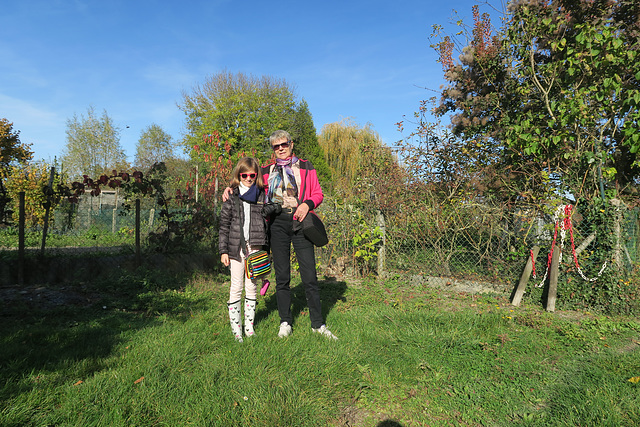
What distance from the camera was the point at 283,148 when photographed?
367 centimetres

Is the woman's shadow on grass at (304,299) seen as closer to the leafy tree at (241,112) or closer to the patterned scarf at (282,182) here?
the patterned scarf at (282,182)

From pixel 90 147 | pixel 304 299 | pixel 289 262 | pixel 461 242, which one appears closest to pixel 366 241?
pixel 461 242

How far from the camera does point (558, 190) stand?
5539mm

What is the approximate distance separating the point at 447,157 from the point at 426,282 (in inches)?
105

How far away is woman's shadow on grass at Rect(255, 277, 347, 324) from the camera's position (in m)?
4.57

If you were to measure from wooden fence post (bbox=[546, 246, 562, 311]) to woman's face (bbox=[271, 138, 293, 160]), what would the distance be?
3931 mm

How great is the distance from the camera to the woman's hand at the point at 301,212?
3521 millimetres

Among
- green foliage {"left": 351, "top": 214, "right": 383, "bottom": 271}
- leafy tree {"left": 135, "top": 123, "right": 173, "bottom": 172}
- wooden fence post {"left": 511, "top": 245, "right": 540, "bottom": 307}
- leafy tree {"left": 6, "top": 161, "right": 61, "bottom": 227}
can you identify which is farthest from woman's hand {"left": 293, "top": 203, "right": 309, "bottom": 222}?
leafy tree {"left": 135, "top": 123, "right": 173, "bottom": 172}

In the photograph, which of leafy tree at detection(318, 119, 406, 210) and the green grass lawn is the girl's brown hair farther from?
leafy tree at detection(318, 119, 406, 210)

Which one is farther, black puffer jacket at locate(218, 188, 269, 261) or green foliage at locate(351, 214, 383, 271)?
green foliage at locate(351, 214, 383, 271)

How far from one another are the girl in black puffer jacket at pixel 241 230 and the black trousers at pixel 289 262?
0.22 m

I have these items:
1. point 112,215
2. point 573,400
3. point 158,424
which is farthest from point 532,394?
point 112,215

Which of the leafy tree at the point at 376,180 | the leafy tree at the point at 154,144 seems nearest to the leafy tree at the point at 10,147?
the leafy tree at the point at 154,144

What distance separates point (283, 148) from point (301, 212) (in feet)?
2.22
